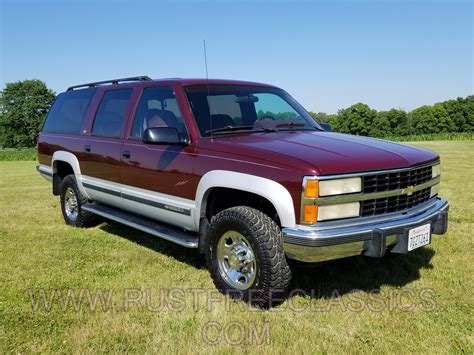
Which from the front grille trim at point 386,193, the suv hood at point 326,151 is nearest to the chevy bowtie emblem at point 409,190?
the front grille trim at point 386,193

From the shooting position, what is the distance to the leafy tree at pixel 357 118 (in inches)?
3225

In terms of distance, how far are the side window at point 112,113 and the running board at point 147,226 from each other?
93cm

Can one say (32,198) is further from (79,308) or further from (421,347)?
(421,347)

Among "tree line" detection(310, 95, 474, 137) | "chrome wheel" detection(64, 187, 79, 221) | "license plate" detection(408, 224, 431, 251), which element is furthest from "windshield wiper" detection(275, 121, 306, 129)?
"tree line" detection(310, 95, 474, 137)

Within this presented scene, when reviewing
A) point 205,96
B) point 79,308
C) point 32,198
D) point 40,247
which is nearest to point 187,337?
point 79,308

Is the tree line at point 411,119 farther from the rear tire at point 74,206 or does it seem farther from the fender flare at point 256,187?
the fender flare at point 256,187

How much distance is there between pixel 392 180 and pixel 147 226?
2520mm

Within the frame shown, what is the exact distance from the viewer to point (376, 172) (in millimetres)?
3365

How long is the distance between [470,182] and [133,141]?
8701 mm

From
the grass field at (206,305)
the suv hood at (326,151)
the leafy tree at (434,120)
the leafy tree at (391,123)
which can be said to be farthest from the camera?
the leafy tree at (434,120)

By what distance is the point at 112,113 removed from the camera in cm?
535

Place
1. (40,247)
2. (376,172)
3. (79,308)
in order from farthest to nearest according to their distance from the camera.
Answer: (40,247), (79,308), (376,172)

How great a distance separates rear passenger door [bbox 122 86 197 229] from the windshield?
22 cm

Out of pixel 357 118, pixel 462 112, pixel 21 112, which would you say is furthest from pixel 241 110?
pixel 462 112
